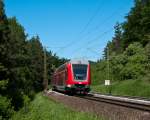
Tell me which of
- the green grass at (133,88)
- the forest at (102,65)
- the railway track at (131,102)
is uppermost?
the forest at (102,65)

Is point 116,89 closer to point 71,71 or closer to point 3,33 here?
point 71,71

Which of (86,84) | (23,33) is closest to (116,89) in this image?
(86,84)

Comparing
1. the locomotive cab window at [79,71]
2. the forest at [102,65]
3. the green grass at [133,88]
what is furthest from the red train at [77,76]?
the green grass at [133,88]

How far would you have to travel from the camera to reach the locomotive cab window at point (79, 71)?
49.6 meters

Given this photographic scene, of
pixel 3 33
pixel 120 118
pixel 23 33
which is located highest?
pixel 23 33

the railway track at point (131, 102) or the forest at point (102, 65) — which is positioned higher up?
the forest at point (102, 65)

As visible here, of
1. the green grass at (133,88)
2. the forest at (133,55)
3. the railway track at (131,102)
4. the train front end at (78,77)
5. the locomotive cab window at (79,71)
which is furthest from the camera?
the forest at (133,55)

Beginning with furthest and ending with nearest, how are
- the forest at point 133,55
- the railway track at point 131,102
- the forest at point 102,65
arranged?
1. the forest at point 133,55
2. the forest at point 102,65
3. the railway track at point 131,102

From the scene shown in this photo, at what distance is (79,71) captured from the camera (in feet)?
164

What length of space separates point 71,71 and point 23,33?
1676 inches

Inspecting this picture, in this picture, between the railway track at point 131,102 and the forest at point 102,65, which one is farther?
the forest at point 102,65

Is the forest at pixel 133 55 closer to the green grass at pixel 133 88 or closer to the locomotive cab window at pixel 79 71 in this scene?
the green grass at pixel 133 88

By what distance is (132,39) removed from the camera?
4306 inches

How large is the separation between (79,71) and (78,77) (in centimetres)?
65
